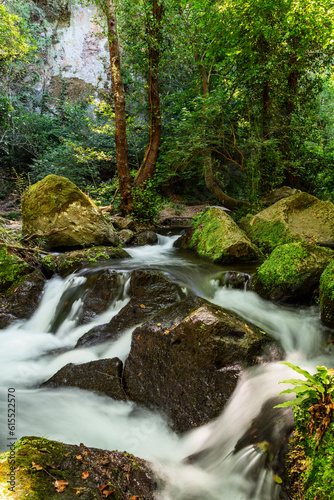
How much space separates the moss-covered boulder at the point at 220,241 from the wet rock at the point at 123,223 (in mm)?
2186

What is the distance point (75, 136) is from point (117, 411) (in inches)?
587

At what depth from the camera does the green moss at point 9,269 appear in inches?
199

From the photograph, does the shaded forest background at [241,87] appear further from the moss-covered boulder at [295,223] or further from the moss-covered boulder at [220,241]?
the moss-covered boulder at [220,241]

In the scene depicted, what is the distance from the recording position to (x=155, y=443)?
8.54ft

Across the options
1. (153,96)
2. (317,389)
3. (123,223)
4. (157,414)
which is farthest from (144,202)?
(317,389)

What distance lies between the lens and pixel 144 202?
981cm

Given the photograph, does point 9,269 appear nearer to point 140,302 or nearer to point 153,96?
point 140,302

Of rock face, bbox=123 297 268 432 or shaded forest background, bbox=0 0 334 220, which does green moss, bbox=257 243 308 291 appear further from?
shaded forest background, bbox=0 0 334 220

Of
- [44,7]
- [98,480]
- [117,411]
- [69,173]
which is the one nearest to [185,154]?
[69,173]

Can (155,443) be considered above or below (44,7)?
below

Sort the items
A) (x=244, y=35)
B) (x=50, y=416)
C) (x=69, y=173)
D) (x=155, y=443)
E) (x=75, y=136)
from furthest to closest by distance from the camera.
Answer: (x=75, y=136) < (x=69, y=173) < (x=244, y=35) < (x=50, y=416) < (x=155, y=443)

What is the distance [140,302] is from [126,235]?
4.45 metres

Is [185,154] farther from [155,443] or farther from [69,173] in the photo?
[155,443]

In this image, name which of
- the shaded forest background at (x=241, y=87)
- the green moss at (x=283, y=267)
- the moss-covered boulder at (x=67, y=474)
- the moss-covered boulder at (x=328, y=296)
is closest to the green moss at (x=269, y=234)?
the shaded forest background at (x=241, y=87)
